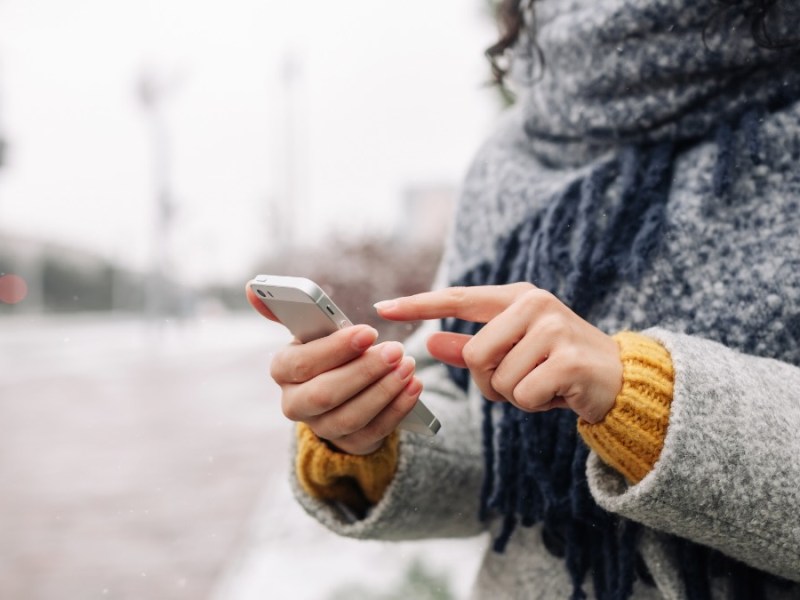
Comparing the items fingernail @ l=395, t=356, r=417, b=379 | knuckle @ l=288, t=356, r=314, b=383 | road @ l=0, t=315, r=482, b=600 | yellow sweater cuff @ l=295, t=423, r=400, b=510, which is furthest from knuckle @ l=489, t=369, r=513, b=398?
road @ l=0, t=315, r=482, b=600

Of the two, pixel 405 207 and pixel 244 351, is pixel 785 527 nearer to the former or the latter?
pixel 244 351

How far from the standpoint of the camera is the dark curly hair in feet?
3.21

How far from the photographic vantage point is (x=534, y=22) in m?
1.24

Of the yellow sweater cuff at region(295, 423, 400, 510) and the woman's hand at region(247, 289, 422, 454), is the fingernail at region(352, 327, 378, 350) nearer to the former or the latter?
the woman's hand at region(247, 289, 422, 454)

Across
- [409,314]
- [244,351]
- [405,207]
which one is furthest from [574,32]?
[405,207]

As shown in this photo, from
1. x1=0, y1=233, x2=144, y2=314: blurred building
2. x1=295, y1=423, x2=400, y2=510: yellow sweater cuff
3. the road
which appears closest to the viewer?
x1=295, y1=423, x2=400, y2=510: yellow sweater cuff

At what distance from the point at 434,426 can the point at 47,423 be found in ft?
25.6

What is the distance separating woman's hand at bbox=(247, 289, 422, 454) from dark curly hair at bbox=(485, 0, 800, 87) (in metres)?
0.61

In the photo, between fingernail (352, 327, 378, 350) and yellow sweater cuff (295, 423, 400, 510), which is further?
yellow sweater cuff (295, 423, 400, 510)

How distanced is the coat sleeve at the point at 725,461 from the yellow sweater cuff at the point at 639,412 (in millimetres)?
14

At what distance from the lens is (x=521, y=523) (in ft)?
3.68

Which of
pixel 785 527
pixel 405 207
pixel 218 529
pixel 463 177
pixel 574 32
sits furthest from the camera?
pixel 405 207


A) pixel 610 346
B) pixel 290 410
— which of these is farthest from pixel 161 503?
pixel 610 346

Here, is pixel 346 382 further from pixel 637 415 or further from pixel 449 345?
pixel 637 415
